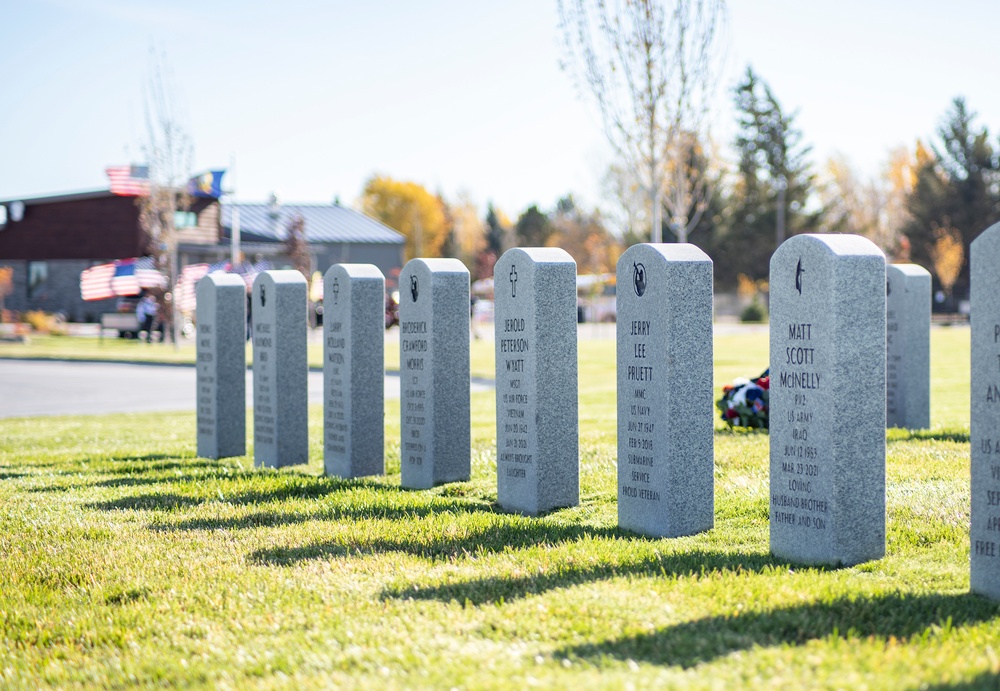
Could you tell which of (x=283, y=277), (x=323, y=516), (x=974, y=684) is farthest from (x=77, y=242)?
(x=974, y=684)

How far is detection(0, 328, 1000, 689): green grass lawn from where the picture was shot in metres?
4.30

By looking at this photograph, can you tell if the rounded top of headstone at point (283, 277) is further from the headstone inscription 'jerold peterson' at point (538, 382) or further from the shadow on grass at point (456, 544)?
the shadow on grass at point (456, 544)

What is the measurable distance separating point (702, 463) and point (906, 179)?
250 feet

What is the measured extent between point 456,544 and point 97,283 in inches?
1364

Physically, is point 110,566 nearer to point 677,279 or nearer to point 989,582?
point 677,279

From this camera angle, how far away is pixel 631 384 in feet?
23.5

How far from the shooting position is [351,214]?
222 feet

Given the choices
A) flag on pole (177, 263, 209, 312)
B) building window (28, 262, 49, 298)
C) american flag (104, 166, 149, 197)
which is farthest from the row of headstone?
building window (28, 262, 49, 298)

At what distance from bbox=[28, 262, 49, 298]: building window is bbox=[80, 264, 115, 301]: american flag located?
17.5 m

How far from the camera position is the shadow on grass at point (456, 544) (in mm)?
6402

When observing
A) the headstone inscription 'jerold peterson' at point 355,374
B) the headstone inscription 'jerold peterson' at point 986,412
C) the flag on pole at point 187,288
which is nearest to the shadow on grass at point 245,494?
the headstone inscription 'jerold peterson' at point 355,374

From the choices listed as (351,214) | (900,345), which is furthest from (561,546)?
(351,214)

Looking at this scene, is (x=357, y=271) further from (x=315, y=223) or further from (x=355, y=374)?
(x=315, y=223)

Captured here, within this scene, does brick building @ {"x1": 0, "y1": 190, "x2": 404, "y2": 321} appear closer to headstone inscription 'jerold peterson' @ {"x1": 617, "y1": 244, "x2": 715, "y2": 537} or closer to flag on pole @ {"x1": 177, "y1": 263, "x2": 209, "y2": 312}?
flag on pole @ {"x1": 177, "y1": 263, "x2": 209, "y2": 312}
